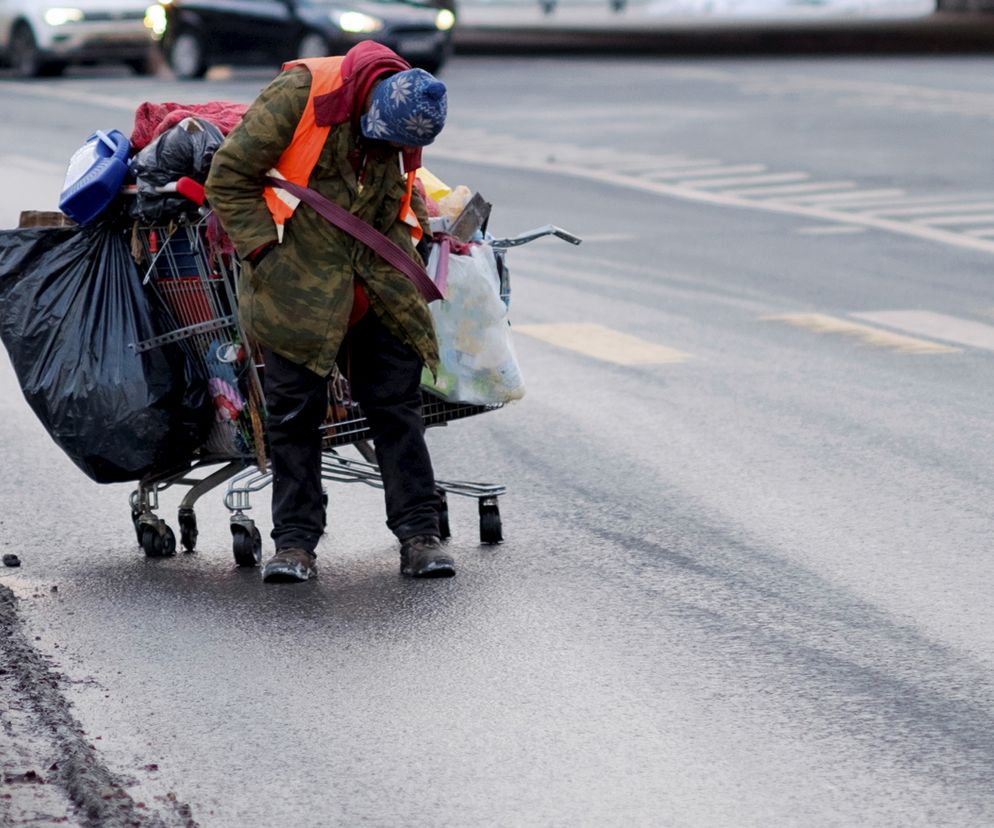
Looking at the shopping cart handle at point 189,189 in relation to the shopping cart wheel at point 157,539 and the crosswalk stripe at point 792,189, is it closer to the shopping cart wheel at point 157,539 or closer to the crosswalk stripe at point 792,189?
the shopping cart wheel at point 157,539

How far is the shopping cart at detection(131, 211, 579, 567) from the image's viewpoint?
6574mm

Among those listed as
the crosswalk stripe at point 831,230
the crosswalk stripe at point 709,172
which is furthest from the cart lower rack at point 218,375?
the crosswalk stripe at point 709,172

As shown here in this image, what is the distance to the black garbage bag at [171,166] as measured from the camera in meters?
6.39

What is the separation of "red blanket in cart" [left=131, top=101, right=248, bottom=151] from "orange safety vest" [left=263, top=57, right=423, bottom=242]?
368 mm

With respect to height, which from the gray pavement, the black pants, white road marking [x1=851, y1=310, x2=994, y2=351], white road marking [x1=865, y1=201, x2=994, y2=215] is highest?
the black pants

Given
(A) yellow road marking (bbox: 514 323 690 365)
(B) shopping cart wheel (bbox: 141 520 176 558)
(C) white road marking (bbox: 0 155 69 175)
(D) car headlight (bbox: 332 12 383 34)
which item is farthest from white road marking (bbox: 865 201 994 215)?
(D) car headlight (bbox: 332 12 383 34)

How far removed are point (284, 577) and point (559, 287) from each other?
6638mm

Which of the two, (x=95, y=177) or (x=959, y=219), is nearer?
(x=95, y=177)

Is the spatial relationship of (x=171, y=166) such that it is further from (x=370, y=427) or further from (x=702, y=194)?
(x=702, y=194)

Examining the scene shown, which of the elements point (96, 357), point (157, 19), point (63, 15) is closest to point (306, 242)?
point (96, 357)

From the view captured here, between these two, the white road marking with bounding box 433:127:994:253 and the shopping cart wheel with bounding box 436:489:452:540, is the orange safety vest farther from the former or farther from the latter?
the white road marking with bounding box 433:127:994:253

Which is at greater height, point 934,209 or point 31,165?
point 31,165

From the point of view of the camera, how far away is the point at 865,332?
11117 mm

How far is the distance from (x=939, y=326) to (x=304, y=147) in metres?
5.82
